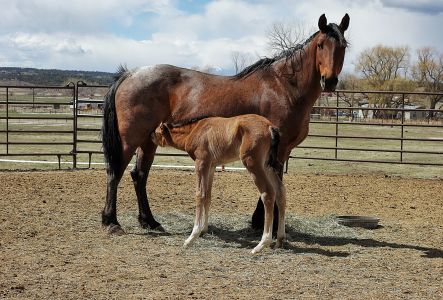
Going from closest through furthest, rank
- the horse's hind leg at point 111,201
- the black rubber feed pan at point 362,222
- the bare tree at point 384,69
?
the horse's hind leg at point 111,201
the black rubber feed pan at point 362,222
the bare tree at point 384,69

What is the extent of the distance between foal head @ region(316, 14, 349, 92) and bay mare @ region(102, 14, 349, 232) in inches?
0.5

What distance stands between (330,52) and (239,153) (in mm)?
1578

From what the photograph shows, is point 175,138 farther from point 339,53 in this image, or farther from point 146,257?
point 339,53

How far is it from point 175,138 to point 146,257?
1.56 metres

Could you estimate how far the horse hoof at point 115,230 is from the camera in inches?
277

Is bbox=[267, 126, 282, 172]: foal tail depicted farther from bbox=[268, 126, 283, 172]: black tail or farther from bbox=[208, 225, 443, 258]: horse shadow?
bbox=[208, 225, 443, 258]: horse shadow

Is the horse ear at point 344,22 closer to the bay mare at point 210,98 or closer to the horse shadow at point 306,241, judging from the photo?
the bay mare at point 210,98

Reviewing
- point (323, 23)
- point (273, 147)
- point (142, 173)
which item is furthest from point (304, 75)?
point (142, 173)

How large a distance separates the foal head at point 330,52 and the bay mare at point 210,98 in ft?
0.04

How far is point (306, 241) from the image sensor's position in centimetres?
705

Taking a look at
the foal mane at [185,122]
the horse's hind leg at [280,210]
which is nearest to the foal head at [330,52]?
the horse's hind leg at [280,210]

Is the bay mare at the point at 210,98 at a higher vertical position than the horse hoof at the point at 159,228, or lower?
higher

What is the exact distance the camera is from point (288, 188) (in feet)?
36.2

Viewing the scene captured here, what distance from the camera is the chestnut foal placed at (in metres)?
6.26
